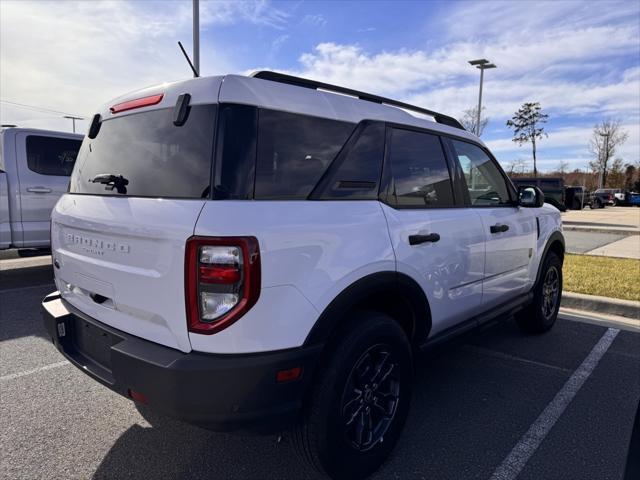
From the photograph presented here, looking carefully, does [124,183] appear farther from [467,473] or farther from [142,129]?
[467,473]

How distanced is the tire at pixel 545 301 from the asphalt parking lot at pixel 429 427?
443 mm

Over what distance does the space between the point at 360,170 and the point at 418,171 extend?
61 centimetres

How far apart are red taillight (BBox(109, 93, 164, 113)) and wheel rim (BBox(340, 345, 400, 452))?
5.41 ft

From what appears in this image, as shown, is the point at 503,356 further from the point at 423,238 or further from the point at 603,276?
the point at 603,276

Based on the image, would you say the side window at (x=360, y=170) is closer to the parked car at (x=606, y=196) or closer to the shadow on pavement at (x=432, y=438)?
the shadow on pavement at (x=432, y=438)

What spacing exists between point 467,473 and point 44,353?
11.6 feet

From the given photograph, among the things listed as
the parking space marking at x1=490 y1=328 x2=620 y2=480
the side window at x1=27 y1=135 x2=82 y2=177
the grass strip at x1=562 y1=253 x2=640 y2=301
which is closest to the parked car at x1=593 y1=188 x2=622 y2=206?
the grass strip at x1=562 y1=253 x2=640 y2=301

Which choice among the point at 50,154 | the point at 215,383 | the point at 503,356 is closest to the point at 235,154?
the point at 215,383

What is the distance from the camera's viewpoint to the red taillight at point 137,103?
2.34 m

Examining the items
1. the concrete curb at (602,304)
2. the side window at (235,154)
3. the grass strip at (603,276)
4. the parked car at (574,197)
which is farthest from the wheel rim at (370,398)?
the parked car at (574,197)

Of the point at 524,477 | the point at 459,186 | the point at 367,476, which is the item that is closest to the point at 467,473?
the point at 524,477

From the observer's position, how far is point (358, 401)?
2395 millimetres

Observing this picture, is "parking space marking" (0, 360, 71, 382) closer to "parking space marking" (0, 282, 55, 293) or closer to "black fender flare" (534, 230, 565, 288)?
"parking space marking" (0, 282, 55, 293)

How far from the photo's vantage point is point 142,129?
94.2 inches
